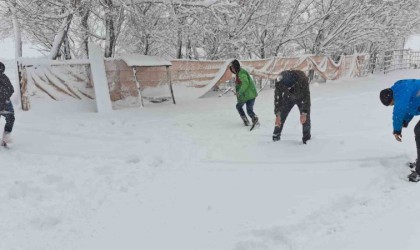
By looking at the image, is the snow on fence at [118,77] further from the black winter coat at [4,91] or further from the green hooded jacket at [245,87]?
the green hooded jacket at [245,87]

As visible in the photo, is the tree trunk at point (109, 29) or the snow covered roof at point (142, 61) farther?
the tree trunk at point (109, 29)

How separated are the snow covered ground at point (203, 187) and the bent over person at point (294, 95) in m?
0.46

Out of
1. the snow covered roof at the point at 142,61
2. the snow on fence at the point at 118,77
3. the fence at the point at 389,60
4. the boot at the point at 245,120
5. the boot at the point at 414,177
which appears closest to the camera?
the boot at the point at 414,177

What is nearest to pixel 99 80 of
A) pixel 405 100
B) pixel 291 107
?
pixel 291 107

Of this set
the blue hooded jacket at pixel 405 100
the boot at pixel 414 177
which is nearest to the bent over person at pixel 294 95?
the blue hooded jacket at pixel 405 100

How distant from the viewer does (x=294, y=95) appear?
20.0 feet

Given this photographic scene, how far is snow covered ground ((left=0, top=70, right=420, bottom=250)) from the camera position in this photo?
3.63m

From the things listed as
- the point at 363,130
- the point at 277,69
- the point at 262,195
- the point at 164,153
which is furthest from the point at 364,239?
the point at 277,69

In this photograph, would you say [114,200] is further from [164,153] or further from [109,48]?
[109,48]

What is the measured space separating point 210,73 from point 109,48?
9.72 ft

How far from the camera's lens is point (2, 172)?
16.5 feet

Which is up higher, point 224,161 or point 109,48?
point 109,48

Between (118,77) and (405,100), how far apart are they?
276 inches

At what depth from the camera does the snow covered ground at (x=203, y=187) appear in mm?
3627
